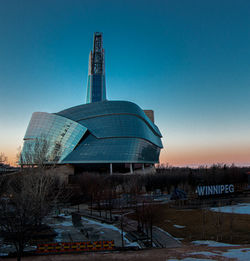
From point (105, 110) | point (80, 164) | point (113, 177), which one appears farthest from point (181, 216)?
point (105, 110)

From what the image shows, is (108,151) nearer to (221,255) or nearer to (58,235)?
(58,235)

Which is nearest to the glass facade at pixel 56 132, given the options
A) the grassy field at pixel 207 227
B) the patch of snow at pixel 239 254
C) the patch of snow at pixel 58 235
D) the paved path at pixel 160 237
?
the patch of snow at pixel 58 235

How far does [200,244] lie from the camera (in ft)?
73.3

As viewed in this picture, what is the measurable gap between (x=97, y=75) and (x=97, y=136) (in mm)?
96092

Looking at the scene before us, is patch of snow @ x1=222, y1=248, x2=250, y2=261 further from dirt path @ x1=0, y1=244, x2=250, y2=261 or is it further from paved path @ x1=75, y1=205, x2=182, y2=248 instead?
paved path @ x1=75, y1=205, x2=182, y2=248

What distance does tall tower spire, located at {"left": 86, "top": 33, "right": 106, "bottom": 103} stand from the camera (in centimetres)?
17400

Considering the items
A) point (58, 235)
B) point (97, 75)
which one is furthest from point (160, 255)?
point (97, 75)

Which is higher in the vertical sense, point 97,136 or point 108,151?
point 97,136

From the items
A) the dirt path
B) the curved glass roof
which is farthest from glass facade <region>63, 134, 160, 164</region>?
the dirt path

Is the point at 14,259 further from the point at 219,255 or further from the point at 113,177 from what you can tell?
the point at 113,177

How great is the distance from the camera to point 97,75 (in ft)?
581

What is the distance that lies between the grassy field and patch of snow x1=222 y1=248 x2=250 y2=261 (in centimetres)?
451

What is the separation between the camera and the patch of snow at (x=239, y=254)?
16.7 metres

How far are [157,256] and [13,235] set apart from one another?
1066 cm
